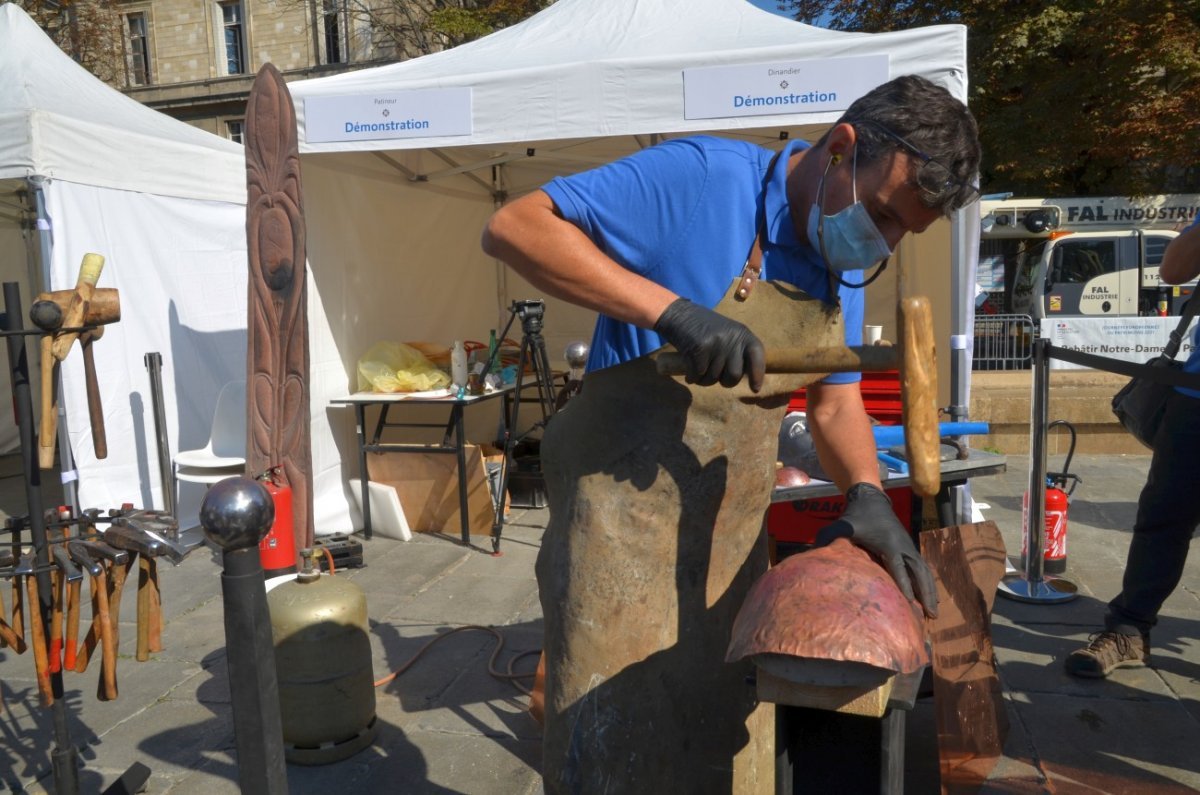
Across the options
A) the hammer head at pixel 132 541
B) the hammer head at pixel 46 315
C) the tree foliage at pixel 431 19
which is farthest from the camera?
the tree foliage at pixel 431 19

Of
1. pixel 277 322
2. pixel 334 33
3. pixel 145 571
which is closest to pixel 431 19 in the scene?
pixel 334 33

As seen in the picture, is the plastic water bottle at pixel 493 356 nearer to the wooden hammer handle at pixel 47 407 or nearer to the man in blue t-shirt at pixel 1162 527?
the wooden hammer handle at pixel 47 407

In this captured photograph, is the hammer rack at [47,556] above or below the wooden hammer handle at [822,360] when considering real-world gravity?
below

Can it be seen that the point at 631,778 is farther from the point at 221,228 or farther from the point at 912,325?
the point at 221,228

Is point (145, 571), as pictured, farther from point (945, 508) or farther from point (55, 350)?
point (945, 508)

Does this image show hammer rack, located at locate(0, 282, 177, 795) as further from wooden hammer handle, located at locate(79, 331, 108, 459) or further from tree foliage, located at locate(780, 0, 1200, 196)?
tree foliage, located at locate(780, 0, 1200, 196)

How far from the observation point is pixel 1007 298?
1479 cm

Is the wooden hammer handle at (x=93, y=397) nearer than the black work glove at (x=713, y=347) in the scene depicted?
No

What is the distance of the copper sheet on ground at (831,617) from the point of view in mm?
1228

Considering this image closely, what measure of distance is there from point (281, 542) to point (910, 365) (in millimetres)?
3770

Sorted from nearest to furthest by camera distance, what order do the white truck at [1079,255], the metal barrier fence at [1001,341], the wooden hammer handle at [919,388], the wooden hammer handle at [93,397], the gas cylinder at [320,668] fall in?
the wooden hammer handle at [919,388], the wooden hammer handle at [93,397], the gas cylinder at [320,668], the metal barrier fence at [1001,341], the white truck at [1079,255]

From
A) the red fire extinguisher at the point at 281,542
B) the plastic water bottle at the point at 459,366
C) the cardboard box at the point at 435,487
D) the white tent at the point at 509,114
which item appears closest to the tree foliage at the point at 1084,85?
the white tent at the point at 509,114

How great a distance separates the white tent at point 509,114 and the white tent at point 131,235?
1081 millimetres

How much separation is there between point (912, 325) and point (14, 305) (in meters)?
2.13
